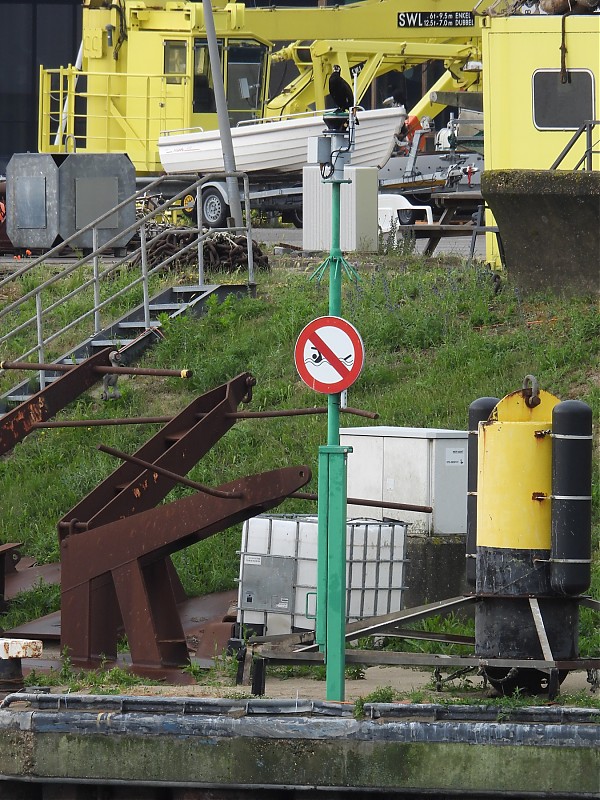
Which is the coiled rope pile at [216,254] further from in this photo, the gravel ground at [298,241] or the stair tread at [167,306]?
the gravel ground at [298,241]

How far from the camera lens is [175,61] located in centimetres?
3391

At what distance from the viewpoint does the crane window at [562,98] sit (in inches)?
766

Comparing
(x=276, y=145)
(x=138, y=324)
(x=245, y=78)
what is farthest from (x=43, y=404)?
(x=245, y=78)

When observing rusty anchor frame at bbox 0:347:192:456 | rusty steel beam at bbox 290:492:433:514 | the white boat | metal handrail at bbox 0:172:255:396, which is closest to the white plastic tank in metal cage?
rusty steel beam at bbox 290:492:433:514

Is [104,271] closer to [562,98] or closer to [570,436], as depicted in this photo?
[562,98]

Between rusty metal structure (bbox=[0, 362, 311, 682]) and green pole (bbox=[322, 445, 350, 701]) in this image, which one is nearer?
green pole (bbox=[322, 445, 350, 701])

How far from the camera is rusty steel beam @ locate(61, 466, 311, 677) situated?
411 inches

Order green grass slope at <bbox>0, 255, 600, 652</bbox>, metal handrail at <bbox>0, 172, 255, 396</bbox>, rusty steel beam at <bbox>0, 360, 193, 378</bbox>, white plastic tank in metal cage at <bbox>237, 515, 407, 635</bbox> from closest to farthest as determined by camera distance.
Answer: rusty steel beam at <bbox>0, 360, 193, 378</bbox> < white plastic tank in metal cage at <bbox>237, 515, 407, 635</bbox> < green grass slope at <bbox>0, 255, 600, 652</bbox> < metal handrail at <bbox>0, 172, 255, 396</bbox>

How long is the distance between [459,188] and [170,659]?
2192 centimetres

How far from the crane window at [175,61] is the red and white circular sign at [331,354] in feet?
84.4

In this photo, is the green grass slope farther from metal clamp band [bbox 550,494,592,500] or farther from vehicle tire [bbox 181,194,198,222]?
vehicle tire [bbox 181,194,198,222]

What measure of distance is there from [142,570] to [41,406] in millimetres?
2379

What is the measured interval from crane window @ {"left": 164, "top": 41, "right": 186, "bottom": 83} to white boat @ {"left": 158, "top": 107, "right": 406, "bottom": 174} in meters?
1.91

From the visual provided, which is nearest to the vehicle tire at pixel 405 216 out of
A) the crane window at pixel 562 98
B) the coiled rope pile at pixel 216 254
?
the coiled rope pile at pixel 216 254
